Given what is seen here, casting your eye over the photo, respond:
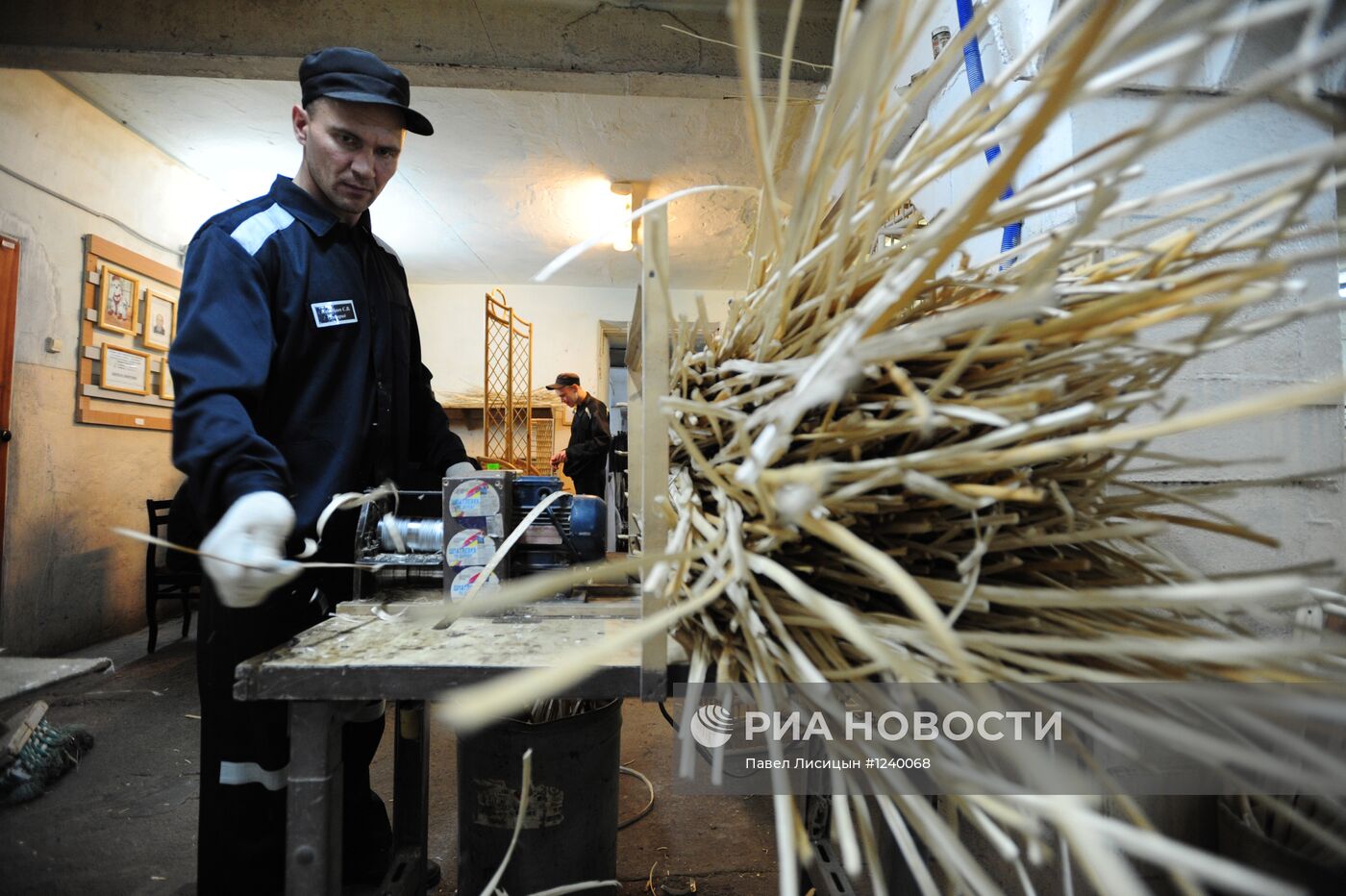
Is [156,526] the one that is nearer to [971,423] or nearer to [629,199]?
[629,199]

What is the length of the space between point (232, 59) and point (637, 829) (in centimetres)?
324

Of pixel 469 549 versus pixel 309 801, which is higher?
pixel 469 549

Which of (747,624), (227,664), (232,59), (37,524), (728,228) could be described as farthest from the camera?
(728,228)

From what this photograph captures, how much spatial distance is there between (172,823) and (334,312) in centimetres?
166

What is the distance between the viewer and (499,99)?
10.1 ft

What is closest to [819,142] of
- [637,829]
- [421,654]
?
[421,654]

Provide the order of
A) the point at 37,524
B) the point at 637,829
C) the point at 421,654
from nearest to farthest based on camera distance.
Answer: the point at 421,654
the point at 637,829
the point at 37,524

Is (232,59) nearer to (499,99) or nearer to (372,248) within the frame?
(499,99)

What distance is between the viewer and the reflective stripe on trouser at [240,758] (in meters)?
1.01

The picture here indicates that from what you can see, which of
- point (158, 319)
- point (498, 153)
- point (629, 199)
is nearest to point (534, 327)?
point (629, 199)

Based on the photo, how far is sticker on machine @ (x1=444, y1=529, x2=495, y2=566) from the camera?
93cm

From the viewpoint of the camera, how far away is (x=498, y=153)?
359cm

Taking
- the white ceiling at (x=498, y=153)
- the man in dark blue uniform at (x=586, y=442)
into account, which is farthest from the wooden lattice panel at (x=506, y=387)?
the white ceiling at (x=498, y=153)

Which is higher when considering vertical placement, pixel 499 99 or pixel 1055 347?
pixel 499 99
